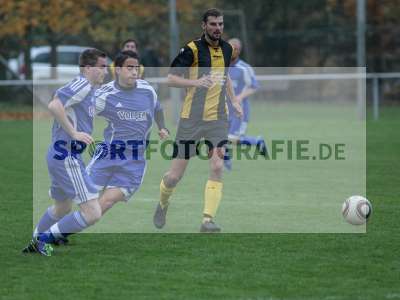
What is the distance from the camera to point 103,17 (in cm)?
2958

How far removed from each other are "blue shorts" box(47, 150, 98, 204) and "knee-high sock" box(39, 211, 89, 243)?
0.53 feet

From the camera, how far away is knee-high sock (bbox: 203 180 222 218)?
29.8 ft

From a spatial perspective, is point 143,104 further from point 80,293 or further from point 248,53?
point 248,53

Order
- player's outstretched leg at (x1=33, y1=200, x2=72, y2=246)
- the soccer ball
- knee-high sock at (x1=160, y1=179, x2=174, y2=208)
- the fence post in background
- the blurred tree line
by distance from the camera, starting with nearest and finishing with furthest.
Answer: player's outstretched leg at (x1=33, y1=200, x2=72, y2=246), the soccer ball, knee-high sock at (x1=160, y1=179, x2=174, y2=208), the fence post in background, the blurred tree line

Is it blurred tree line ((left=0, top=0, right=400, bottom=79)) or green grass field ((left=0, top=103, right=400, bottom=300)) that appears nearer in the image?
green grass field ((left=0, top=103, right=400, bottom=300))

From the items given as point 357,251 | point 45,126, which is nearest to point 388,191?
point 357,251

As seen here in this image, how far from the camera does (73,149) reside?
7652 millimetres

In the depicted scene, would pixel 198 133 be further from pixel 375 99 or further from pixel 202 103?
pixel 375 99

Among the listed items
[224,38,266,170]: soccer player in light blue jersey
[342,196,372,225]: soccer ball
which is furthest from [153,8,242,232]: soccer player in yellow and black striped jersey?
[224,38,266,170]: soccer player in light blue jersey

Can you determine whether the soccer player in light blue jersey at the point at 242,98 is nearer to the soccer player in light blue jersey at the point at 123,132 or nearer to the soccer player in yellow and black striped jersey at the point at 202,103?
the soccer player in yellow and black striped jersey at the point at 202,103

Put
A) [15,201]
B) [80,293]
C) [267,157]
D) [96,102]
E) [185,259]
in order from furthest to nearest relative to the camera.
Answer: [267,157] < [15,201] < [96,102] < [185,259] < [80,293]

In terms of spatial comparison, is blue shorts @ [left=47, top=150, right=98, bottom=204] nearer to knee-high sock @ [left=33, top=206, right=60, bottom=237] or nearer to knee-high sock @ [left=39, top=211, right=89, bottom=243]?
knee-high sock @ [left=39, top=211, right=89, bottom=243]

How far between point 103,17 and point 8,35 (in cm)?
293

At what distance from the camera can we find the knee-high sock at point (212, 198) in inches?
358
